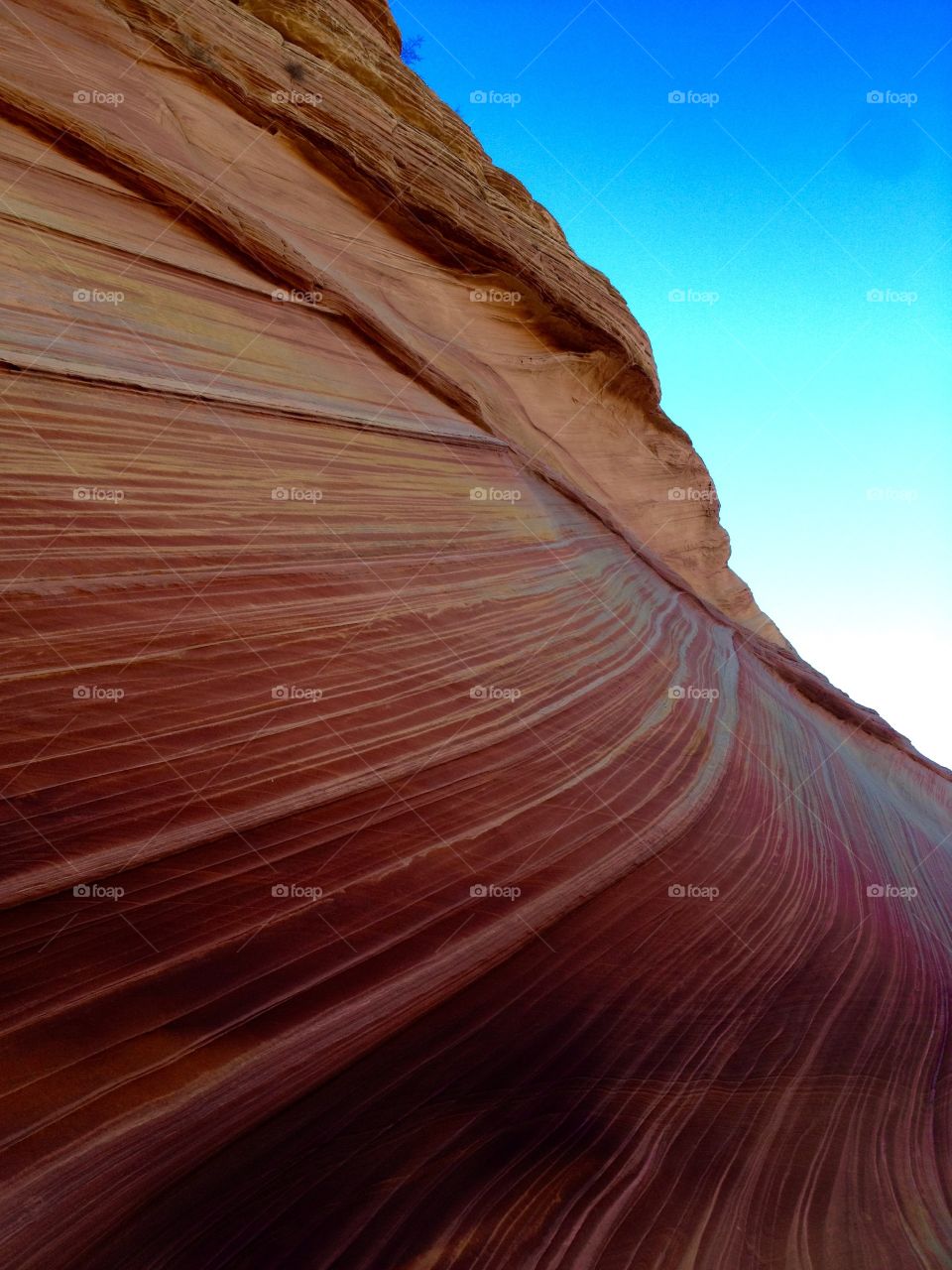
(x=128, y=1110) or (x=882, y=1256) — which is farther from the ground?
(x=128, y=1110)

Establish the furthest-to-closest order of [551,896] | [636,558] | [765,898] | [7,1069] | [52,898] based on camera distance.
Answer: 1. [636,558]
2. [765,898]
3. [551,896]
4. [52,898]
5. [7,1069]

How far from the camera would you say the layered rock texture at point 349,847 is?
1.76 metres

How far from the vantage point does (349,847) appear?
2.19 meters

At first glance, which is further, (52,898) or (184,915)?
(184,915)

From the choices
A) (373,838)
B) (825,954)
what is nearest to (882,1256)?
(825,954)

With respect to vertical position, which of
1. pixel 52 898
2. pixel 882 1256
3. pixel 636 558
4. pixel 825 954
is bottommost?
pixel 882 1256

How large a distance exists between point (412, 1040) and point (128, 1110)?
0.72 m

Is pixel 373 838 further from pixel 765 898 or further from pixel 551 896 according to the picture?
pixel 765 898

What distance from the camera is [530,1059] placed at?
7.23 ft

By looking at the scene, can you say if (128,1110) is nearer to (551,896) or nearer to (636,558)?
(551,896)

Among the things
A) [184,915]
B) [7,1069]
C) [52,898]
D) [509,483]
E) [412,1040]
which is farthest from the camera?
[509,483]

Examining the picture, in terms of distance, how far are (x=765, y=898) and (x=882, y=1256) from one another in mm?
1137

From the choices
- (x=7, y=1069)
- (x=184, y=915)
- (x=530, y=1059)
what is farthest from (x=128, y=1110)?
(x=530, y=1059)

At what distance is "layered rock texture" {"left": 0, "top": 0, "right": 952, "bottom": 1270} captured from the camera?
1.76m
